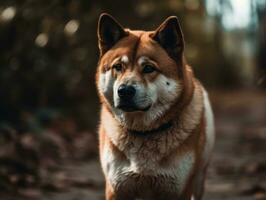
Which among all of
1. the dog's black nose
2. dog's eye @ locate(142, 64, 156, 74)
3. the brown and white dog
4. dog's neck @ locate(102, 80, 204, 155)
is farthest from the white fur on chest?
dog's eye @ locate(142, 64, 156, 74)

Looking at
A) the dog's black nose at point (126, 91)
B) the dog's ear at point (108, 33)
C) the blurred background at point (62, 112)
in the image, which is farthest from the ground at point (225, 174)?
the dog's black nose at point (126, 91)

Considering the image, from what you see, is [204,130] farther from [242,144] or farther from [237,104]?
[237,104]

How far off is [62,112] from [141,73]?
6222mm

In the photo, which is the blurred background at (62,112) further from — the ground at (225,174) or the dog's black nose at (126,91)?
the dog's black nose at (126,91)

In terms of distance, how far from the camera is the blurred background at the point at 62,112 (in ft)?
23.5

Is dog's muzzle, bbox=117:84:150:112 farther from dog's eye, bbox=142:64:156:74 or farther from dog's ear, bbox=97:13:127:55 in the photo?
dog's ear, bbox=97:13:127:55

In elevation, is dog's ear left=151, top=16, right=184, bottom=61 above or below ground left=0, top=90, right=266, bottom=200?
above

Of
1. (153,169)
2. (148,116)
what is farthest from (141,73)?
(153,169)

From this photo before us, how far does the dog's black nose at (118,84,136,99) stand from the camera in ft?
16.1

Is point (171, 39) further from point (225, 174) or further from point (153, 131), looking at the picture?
point (225, 174)

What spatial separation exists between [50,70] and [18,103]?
0.88 metres

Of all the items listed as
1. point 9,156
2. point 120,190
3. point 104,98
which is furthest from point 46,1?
point 120,190

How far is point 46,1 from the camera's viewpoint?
29.7 feet

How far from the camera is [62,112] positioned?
1116 centimetres
